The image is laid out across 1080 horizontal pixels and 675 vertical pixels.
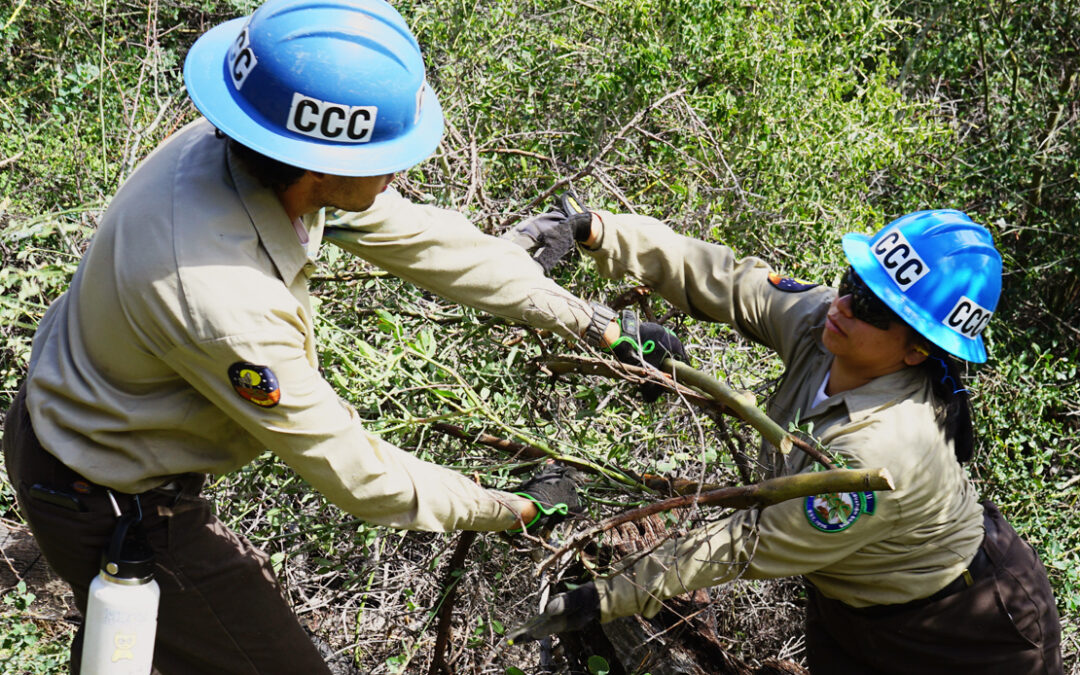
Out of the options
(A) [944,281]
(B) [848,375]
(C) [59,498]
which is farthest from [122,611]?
(A) [944,281]

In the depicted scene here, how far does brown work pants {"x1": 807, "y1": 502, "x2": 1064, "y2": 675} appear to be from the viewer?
2.90 m

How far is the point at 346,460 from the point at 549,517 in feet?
2.64

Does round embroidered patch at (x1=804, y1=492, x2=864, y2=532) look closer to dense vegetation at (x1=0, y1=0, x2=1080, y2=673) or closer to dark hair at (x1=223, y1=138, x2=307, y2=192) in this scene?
dense vegetation at (x1=0, y1=0, x2=1080, y2=673)

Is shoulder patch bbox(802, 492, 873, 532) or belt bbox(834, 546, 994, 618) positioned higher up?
shoulder patch bbox(802, 492, 873, 532)

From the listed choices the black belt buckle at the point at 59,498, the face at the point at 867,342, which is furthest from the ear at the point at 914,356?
the black belt buckle at the point at 59,498

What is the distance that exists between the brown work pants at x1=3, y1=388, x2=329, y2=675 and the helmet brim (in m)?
1.85

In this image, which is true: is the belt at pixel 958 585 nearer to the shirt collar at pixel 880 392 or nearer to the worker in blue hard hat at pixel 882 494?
the worker in blue hard hat at pixel 882 494

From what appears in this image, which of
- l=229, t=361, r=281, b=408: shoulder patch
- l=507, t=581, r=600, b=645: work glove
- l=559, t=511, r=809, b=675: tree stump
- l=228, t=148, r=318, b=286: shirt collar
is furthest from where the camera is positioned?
l=559, t=511, r=809, b=675: tree stump

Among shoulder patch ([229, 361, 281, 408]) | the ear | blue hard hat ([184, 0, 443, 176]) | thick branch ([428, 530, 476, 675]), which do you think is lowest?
thick branch ([428, 530, 476, 675])

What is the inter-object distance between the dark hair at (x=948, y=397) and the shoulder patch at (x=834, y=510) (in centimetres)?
39

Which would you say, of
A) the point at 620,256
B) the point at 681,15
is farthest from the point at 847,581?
the point at 681,15

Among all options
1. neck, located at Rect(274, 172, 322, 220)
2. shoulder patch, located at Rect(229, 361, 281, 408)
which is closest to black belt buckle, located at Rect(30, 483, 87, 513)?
shoulder patch, located at Rect(229, 361, 281, 408)

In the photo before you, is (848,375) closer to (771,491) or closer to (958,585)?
(771,491)

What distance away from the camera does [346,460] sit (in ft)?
7.14
